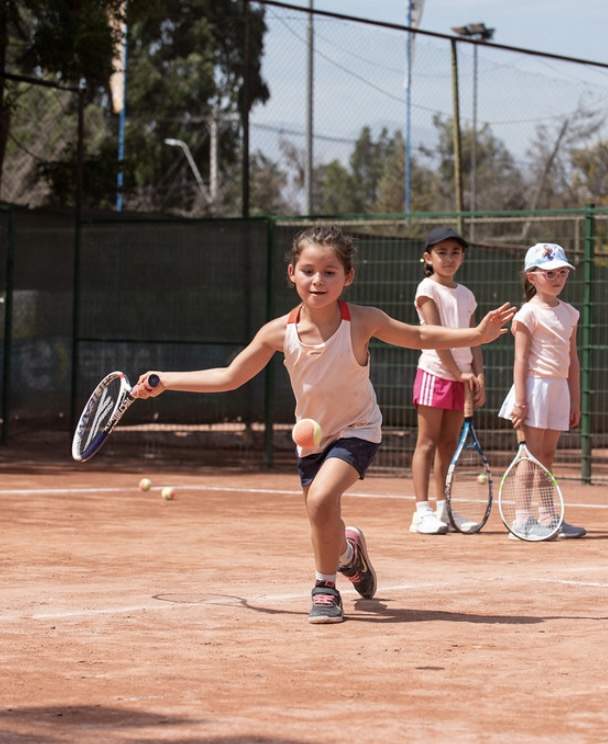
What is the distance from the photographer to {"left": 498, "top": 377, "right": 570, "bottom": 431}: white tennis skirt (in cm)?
892

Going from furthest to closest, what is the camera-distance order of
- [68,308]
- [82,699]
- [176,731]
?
[68,308] < [82,699] < [176,731]

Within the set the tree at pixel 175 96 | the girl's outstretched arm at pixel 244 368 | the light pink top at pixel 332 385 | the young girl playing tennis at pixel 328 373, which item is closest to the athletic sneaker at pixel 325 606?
the young girl playing tennis at pixel 328 373

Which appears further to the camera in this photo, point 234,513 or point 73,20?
point 73,20

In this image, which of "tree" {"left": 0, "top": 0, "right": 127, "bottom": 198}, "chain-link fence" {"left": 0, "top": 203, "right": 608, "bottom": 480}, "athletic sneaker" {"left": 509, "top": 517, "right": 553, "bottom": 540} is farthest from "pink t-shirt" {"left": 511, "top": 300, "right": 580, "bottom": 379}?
"tree" {"left": 0, "top": 0, "right": 127, "bottom": 198}

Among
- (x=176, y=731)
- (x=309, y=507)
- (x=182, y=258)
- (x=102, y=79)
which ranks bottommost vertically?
(x=176, y=731)

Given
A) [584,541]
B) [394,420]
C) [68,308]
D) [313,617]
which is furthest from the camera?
[68,308]

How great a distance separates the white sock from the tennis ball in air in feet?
1.92

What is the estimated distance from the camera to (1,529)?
29.1 feet

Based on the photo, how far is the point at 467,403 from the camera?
9148mm

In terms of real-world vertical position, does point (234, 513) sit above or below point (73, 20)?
below

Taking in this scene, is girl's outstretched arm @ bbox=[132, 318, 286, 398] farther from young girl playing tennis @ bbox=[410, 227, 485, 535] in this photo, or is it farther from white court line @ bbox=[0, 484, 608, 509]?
white court line @ bbox=[0, 484, 608, 509]

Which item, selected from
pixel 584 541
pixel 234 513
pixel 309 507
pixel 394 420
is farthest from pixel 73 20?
pixel 309 507

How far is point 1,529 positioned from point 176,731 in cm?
509

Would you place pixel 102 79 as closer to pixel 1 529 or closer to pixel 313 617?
pixel 1 529
